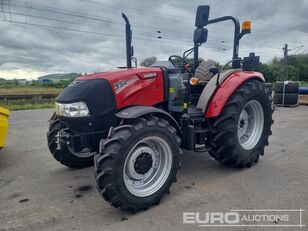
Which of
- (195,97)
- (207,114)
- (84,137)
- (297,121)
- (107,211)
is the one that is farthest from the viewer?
(297,121)

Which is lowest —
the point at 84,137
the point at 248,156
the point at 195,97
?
the point at 248,156

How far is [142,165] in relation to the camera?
9.86ft

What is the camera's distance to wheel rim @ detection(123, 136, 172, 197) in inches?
115

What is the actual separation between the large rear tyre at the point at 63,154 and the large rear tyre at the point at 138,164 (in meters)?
1.34

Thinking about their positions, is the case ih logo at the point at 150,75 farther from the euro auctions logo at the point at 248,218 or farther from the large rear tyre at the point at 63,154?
the euro auctions logo at the point at 248,218

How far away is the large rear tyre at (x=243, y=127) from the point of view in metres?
3.77

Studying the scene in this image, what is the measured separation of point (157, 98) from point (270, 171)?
2024mm

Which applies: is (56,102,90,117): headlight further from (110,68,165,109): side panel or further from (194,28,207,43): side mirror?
(194,28,207,43): side mirror

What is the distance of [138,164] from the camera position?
2.99 m

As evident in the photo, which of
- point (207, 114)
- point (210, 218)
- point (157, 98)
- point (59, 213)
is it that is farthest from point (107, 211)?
point (207, 114)

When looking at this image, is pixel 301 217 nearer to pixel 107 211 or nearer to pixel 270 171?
pixel 270 171

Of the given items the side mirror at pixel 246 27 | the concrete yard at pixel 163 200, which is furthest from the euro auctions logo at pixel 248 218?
the side mirror at pixel 246 27

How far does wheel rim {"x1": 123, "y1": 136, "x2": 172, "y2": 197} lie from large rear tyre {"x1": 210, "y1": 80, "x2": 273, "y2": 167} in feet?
3.35

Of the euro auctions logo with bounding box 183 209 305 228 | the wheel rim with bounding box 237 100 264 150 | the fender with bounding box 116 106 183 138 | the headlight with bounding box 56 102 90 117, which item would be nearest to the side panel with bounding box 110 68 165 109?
the fender with bounding box 116 106 183 138
